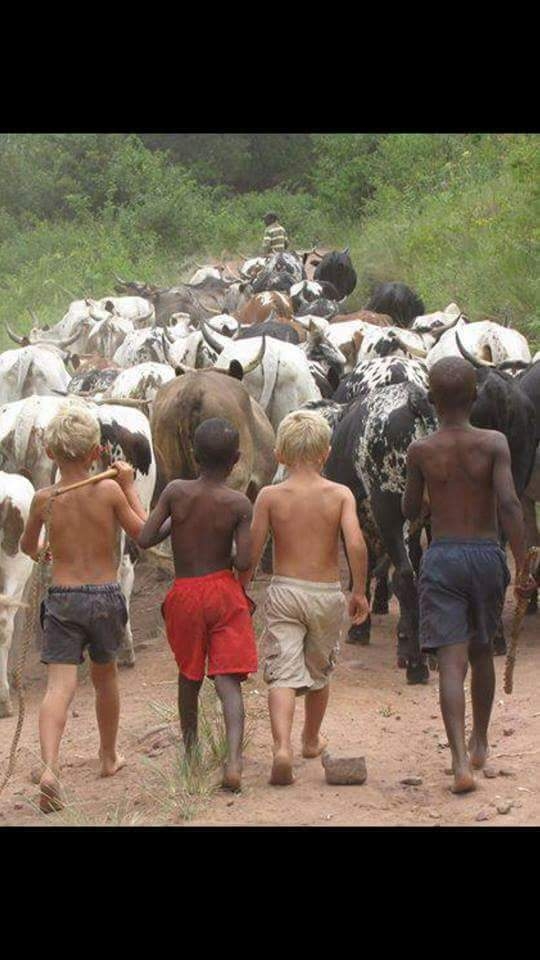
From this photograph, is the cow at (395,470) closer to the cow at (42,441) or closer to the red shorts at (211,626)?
the cow at (42,441)

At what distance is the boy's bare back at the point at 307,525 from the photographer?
7133 mm

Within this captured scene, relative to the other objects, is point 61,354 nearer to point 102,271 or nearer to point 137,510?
point 137,510

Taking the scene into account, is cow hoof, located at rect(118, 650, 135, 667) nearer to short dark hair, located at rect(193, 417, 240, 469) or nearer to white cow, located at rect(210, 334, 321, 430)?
white cow, located at rect(210, 334, 321, 430)

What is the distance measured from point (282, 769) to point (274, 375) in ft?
18.0

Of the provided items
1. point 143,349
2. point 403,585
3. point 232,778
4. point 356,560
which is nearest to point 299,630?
point 356,560

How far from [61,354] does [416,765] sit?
8.81m

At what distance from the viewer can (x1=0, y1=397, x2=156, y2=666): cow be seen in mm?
10266

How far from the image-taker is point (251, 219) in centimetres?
3838

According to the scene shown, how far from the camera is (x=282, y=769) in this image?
273 inches

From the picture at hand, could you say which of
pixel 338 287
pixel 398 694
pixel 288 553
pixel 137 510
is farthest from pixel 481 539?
pixel 338 287

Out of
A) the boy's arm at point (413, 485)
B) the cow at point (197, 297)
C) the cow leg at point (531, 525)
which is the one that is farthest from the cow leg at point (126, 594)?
the cow at point (197, 297)

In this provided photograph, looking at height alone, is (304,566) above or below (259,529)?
below

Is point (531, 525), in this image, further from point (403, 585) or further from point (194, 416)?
point (194, 416)

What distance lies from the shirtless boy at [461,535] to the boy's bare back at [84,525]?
4.29ft
